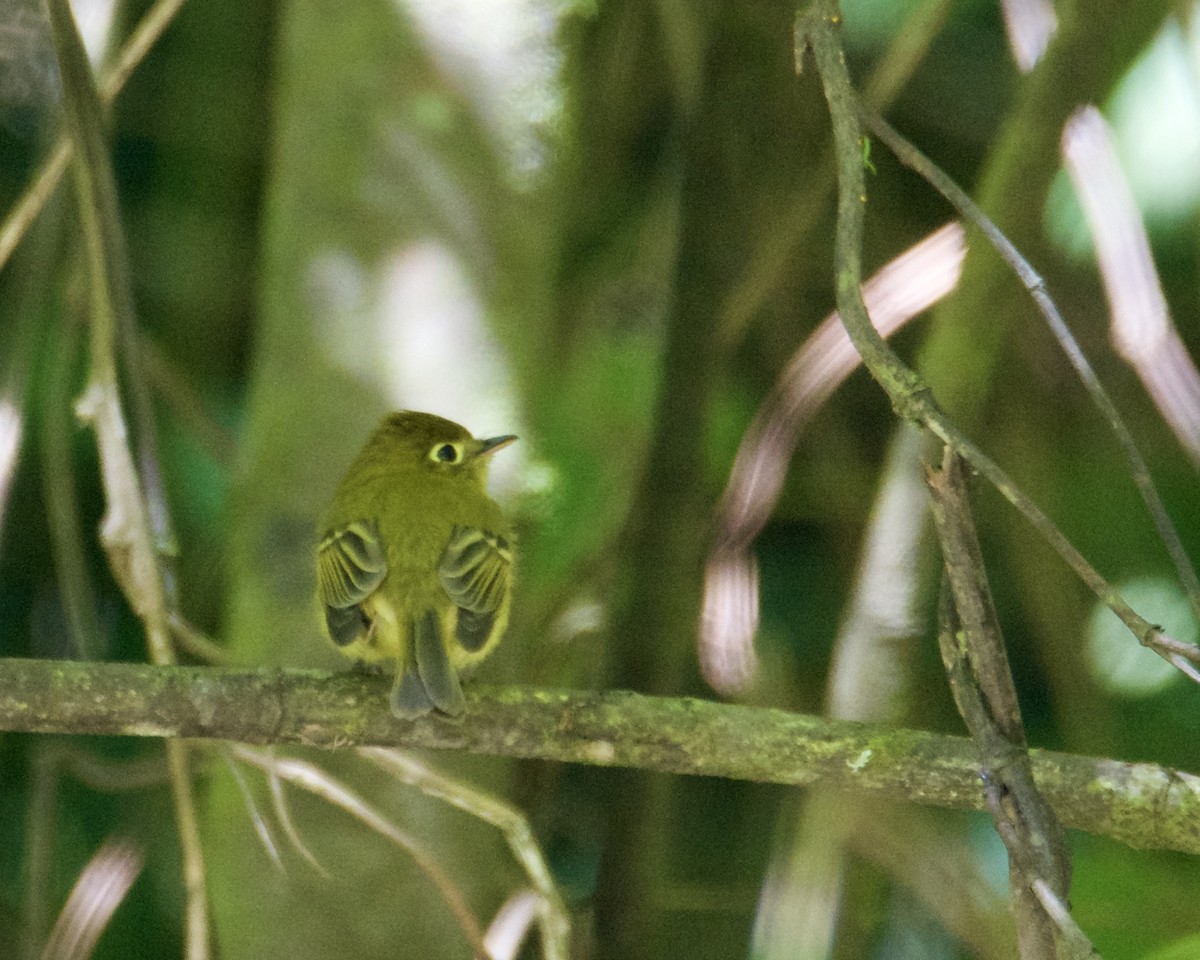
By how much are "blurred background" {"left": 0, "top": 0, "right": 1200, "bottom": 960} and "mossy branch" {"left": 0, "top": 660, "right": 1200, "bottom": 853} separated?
1.92ft

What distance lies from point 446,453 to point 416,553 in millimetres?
254

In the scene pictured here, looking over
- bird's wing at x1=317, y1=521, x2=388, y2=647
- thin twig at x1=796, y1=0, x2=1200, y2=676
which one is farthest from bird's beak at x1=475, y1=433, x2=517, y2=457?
thin twig at x1=796, y1=0, x2=1200, y2=676

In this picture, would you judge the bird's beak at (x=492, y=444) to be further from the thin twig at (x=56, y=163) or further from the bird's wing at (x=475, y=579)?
the thin twig at (x=56, y=163)

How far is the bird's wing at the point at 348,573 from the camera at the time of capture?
7.77ft

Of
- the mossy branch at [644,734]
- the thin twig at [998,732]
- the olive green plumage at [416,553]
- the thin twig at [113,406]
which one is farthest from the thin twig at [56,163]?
the thin twig at [998,732]

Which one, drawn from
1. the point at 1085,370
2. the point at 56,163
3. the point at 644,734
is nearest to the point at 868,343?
the point at 1085,370

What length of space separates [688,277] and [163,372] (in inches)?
50.7

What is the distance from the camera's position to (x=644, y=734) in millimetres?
1857

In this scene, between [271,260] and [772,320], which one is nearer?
[271,260]

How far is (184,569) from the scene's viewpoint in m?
3.91

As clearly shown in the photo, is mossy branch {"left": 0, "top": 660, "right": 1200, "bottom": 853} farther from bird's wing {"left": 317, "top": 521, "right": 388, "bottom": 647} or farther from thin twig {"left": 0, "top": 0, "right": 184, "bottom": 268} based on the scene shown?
thin twig {"left": 0, "top": 0, "right": 184, "bottom": 268}

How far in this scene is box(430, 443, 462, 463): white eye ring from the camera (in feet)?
8.86

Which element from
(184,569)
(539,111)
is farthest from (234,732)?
(184,569)

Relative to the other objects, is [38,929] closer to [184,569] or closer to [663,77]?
[184,569]
